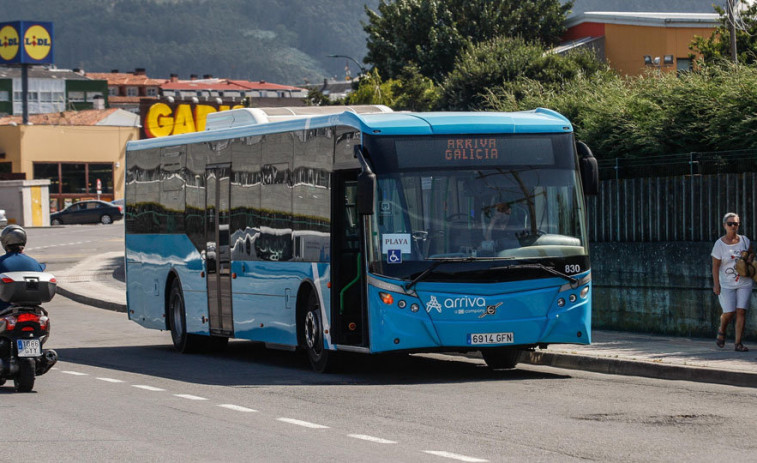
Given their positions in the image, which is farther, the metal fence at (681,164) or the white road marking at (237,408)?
the metal fence at (681,164)

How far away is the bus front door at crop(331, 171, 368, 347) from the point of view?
1526cm

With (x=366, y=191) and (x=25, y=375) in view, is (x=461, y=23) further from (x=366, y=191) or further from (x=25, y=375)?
(x=25, y=375)

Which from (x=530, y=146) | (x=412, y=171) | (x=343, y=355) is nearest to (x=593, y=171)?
(x=530, y=146)

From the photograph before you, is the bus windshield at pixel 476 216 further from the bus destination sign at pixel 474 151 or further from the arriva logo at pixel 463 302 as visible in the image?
the arriva logo at pixel 463 302

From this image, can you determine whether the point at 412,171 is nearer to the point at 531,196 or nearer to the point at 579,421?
the point at 531,196

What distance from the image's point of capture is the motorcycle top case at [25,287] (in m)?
14.0

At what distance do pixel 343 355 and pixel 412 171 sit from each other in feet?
7.91

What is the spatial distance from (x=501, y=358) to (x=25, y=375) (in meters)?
5.63

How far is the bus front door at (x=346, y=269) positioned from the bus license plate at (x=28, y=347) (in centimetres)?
321

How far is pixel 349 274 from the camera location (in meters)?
15.3

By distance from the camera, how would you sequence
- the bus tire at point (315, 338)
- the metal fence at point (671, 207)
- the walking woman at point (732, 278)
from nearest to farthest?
the bus tire at point (315, 338) → the walking woman at point (732, 278) → the metal fence at point (671, 207)

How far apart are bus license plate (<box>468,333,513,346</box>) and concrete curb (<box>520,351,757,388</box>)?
65.8 inches

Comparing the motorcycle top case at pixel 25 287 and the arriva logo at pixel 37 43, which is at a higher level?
the arriva logo at pixel 37 43

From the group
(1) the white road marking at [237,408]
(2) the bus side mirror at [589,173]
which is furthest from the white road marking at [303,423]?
(2) the bus side mirror at [589,173]
